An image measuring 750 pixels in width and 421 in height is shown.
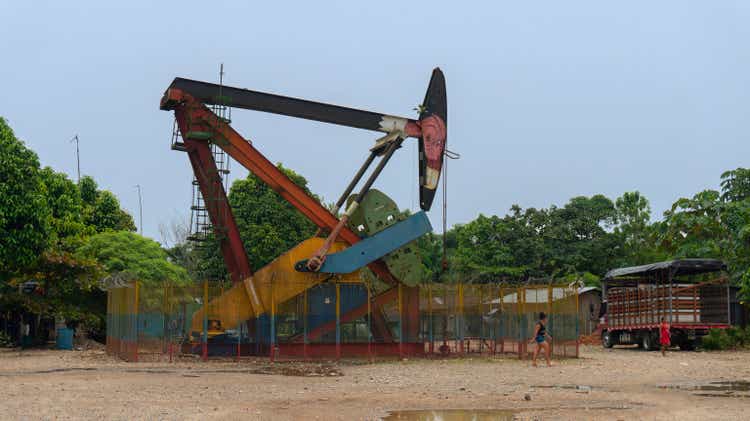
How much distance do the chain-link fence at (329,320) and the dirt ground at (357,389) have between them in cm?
97

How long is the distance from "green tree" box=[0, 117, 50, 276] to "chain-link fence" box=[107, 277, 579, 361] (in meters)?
5.82

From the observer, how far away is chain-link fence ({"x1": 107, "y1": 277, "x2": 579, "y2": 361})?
24.3m

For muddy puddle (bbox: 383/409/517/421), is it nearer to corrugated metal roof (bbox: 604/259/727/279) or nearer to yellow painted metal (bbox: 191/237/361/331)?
yellow painted metal (bbox: 191/237/361/331)

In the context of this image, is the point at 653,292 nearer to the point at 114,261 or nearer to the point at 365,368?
the point at 365,368

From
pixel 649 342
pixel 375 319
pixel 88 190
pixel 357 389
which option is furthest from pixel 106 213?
pixel 357 389

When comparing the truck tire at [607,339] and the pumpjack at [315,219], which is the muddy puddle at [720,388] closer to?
the pumpjack at [315,219]

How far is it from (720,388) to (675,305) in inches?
658

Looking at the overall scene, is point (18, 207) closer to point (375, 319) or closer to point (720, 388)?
point (375, 319)

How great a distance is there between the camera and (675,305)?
3325 centimetres

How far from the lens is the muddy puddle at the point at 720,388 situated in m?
15.9

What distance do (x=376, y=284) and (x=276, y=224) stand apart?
28.3 m

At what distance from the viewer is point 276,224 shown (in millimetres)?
54156

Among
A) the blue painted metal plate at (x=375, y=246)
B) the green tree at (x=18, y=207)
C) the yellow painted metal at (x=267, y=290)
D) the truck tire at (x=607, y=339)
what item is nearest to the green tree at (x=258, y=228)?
the green tree at (x=18, y=207)

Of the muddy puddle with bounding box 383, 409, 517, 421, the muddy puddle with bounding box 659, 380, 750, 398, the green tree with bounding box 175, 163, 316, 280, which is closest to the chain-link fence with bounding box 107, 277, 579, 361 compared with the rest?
the muddy puddle with bounding box 659, 380, 750, 398
